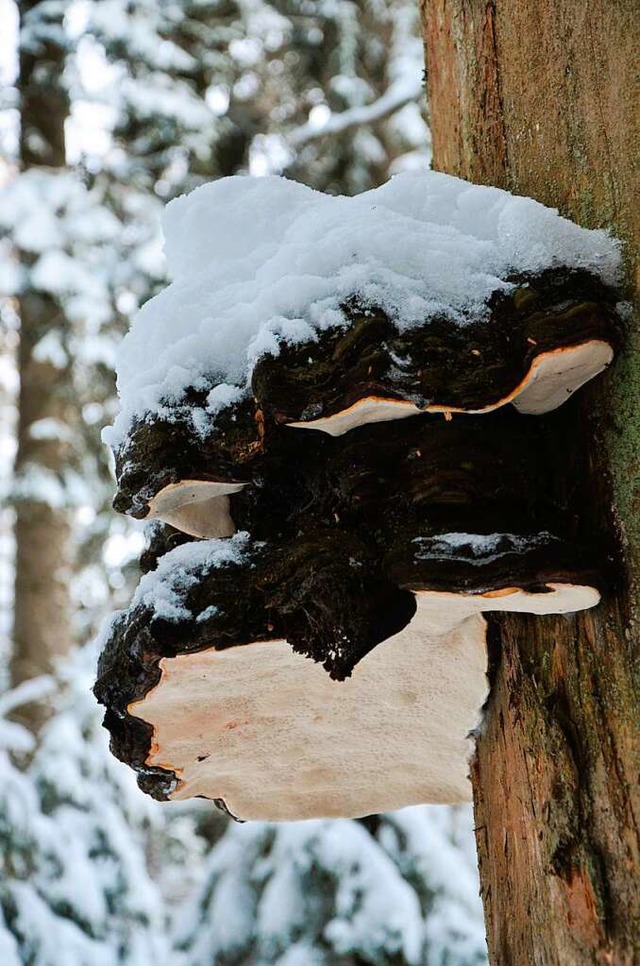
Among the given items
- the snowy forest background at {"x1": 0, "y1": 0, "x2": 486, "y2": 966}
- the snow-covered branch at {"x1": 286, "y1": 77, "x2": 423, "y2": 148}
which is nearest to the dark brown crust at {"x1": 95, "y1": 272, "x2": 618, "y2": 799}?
the snowy forest background at {"x1": 0, "y1": 0, "x2": 486, "y2": 966}

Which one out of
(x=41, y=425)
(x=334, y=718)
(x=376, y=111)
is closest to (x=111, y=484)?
(x=41, y=425)

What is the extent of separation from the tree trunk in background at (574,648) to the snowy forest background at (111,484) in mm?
3473

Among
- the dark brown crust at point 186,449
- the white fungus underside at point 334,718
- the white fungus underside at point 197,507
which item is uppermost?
the dark brown crust at point 186,449

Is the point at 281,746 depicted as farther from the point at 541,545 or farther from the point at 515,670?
the point at 541,545

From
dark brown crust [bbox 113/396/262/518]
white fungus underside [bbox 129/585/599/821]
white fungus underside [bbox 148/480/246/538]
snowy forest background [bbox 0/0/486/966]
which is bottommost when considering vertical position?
snowy forest background [bbox 0/0/486/966]

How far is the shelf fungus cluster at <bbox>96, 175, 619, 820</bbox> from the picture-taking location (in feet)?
3.06

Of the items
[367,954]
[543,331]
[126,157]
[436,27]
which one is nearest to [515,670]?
[543,331]

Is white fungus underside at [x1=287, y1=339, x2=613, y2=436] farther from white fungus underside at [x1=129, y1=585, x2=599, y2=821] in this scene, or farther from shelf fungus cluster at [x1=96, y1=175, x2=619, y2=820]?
white fungus underside at [x1=129, y1=585, x2=599, y2=821]

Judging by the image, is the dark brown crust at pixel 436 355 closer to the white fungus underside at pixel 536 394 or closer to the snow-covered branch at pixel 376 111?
the white fungus underside at pixel 536 394

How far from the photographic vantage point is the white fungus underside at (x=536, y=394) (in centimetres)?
93

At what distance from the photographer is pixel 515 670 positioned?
3.79 ft

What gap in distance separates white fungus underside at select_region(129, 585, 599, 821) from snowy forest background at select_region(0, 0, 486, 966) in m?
3.06

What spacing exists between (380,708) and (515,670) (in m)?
0.28

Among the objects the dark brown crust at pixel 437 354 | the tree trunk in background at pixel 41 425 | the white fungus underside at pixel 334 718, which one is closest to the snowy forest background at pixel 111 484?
the tree trunk in background at pixel 41 425
